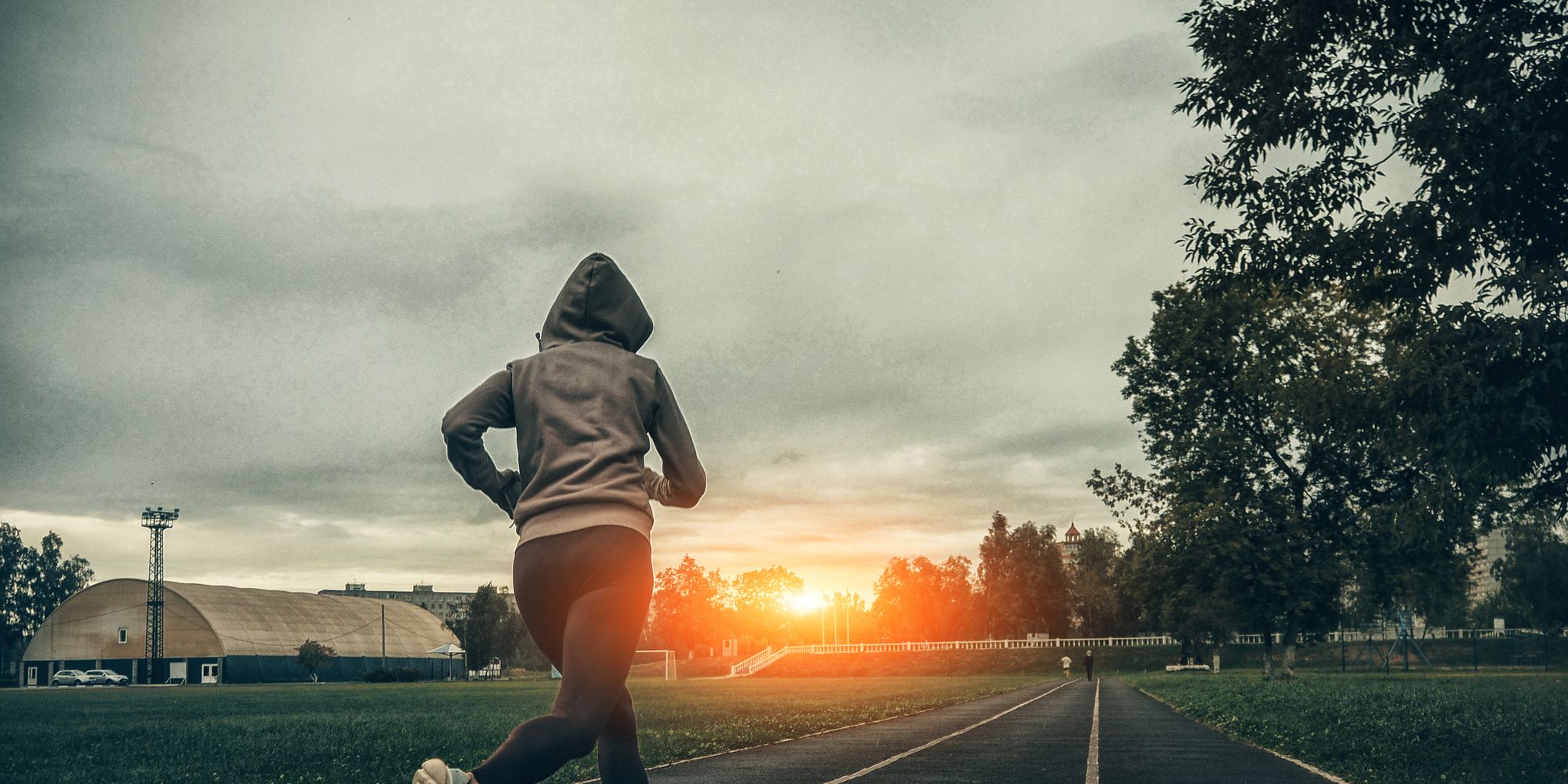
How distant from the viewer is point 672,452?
3582mm

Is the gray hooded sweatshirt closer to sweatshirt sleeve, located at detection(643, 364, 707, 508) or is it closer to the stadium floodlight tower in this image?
sweatshirt sleeve, located at detection(643, 364, 707, 508)

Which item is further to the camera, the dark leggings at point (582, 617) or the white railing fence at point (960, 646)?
the white railing fence at point (960, 646)

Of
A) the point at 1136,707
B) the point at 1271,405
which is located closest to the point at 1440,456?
the point at 1136,707

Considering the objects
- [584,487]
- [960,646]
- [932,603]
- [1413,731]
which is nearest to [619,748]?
[584,487]

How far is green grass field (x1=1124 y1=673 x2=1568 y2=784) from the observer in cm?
941

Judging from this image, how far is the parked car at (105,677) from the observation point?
89125 millimetres

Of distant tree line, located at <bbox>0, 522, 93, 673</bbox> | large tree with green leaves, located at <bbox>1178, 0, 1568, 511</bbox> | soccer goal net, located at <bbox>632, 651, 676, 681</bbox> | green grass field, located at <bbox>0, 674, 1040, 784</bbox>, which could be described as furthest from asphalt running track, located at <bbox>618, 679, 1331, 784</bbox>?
distant tree line, located at <bbox>0, 522, 93, 673</bbox>

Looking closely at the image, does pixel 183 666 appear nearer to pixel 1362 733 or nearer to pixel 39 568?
pixel 39 568

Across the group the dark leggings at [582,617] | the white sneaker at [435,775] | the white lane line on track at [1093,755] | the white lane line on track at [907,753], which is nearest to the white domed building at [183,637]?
the white lane line on track at [907,753]

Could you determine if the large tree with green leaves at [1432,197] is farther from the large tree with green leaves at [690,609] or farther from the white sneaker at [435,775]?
the large tree with green leaves at [690,609]

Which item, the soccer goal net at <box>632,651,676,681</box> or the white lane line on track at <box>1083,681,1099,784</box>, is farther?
the soccer goal net at <box>632,651,676,681</box>

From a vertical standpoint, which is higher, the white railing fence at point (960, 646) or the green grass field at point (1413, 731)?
the green grass field at point (1413, 731)

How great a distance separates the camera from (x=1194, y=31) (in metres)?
14.8

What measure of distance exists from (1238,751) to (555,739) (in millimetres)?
10569
